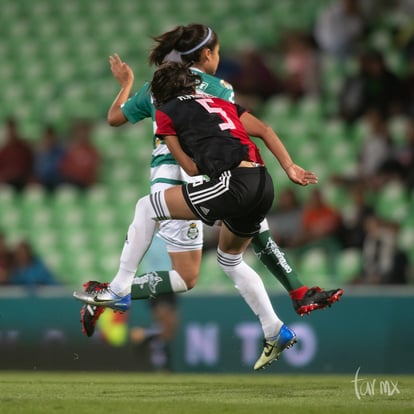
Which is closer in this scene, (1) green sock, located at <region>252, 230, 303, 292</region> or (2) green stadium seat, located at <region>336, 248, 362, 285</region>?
(1) green sock, located at <region>252, 230, 303, 292</region>

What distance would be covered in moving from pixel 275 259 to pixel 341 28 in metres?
7.07

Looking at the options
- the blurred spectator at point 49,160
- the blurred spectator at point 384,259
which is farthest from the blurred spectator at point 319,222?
the blurred spectator at point 49,160

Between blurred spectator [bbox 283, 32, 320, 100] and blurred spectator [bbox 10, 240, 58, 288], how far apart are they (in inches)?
155

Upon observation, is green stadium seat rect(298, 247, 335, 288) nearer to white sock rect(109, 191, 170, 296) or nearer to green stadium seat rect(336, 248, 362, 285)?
green stadium seat rect(336, 248, 362, 285)

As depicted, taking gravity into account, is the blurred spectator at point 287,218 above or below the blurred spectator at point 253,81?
below

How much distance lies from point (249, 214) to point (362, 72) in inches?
258

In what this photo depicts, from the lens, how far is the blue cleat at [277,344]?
755 centimetres

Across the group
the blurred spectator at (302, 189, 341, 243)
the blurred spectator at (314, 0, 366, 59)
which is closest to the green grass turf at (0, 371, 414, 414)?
the blurred spectator at (302, 189, 341, 243)

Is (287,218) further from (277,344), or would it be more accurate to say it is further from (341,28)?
(277,344)

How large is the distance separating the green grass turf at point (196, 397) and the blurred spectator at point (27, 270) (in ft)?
12.7

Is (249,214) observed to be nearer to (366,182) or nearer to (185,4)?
(366,182)

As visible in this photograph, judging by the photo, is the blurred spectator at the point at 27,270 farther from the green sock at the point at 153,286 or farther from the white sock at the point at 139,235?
the white sock at the point at 139,235

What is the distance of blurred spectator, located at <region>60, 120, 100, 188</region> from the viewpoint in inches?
566

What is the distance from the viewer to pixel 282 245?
12.0 m
